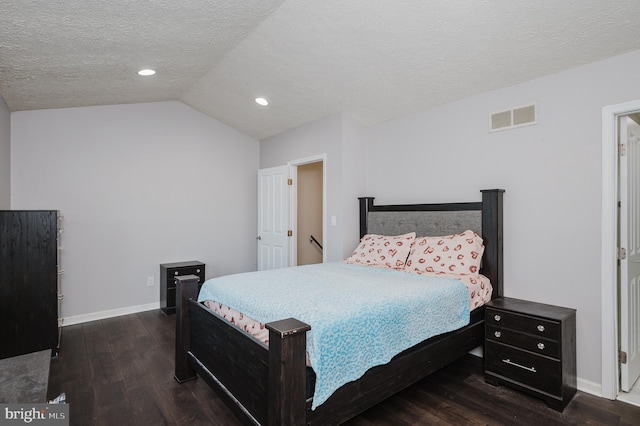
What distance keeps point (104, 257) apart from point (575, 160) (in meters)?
4.97

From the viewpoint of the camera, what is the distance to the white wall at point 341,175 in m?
3.87

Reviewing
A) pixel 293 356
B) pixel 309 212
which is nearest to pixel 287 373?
pixel 293 356

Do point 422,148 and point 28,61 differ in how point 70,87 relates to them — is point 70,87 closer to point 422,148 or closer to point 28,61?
point 28,61

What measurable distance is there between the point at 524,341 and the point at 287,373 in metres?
1.86

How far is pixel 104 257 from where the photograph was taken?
4.17 metres

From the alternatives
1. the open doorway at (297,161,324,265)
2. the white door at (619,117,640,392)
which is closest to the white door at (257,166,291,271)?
the open doorway at (297,161,324,265)

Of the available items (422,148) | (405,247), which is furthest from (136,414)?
(422,148)

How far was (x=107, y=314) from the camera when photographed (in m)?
4.16

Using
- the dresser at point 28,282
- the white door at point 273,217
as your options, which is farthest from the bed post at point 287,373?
the white door at point 273,217

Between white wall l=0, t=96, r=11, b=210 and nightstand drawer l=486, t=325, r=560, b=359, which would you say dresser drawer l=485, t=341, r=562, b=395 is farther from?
white wall l=0, t=96, r=11, b=210

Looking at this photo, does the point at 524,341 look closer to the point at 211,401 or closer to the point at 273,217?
the point at 211,401

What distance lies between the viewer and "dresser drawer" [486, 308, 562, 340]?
89.0 inches

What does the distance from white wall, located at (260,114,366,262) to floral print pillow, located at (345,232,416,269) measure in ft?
A: 1.22

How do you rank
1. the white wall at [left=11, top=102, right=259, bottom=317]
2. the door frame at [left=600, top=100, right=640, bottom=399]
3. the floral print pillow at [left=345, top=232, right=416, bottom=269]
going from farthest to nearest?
the white wall at [left=11, top=102, right=259, bottom=317], the floral print pillow at [left=345, top=232, right=416, bottom=269], the door frame at [left=600, top=100, right=640, bottom=399]
